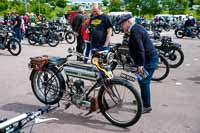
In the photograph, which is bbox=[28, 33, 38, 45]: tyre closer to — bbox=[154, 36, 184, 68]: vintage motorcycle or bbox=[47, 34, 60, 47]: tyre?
bbox=[47, 34, 60, 47]: tyre

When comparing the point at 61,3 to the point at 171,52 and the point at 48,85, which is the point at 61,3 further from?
the point at 48,85

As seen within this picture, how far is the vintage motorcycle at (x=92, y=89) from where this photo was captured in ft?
18.3

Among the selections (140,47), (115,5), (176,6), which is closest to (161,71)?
(140,47)

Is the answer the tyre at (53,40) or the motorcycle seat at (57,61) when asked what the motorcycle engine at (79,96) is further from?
the tyre at (53,40)

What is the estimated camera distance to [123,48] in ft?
33.7

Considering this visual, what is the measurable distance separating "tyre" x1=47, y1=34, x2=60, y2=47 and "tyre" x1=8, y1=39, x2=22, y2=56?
345 centimetres

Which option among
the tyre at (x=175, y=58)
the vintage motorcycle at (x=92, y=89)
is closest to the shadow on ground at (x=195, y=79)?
the tyre at (x=175, y=58)

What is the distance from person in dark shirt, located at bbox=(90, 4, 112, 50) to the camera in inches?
320

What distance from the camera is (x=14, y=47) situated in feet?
45.3

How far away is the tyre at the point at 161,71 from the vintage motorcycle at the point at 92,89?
3116mm

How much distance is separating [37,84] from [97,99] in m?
1.49

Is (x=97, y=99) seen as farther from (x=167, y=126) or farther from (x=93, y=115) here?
(x=167, y=126)

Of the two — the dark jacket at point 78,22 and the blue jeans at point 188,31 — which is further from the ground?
the dark jacket at point 78,22

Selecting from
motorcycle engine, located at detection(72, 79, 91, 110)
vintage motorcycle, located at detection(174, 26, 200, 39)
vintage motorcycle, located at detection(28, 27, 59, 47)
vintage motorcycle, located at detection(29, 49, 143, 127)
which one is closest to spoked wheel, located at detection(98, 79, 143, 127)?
vintage motorcycle, located at detection(29, 49, 143, 127)
